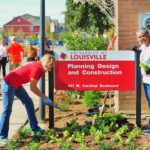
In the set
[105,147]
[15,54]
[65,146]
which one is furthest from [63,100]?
[15,54]

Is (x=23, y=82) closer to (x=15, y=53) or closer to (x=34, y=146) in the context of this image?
(x=34, y=146)

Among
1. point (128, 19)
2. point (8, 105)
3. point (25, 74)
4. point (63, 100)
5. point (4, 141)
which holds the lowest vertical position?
point (4, 141)

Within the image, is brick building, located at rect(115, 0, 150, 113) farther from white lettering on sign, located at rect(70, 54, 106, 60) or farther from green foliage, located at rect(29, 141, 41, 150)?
green foliage, located at rect(29, 141, 41, 150)

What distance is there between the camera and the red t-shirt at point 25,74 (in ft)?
24.1

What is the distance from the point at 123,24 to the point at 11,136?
139 inches

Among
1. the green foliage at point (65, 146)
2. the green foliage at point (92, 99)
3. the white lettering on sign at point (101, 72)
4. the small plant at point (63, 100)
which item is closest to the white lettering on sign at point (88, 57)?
the white lettering on sign at point (101, 72)

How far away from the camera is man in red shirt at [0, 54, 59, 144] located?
7.36 metres

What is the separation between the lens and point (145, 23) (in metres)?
10.2

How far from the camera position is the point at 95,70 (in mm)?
8414

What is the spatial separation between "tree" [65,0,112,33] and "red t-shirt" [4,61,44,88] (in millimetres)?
42452

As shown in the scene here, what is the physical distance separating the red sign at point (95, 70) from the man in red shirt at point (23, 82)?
0.86 m

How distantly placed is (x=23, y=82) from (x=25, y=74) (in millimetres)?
158

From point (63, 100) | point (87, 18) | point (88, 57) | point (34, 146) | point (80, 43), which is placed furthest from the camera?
point (87, 18)

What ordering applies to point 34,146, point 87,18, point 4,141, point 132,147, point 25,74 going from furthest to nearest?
point 87,18, point 4,141, point 25,74, point 34,146, point 132,147
